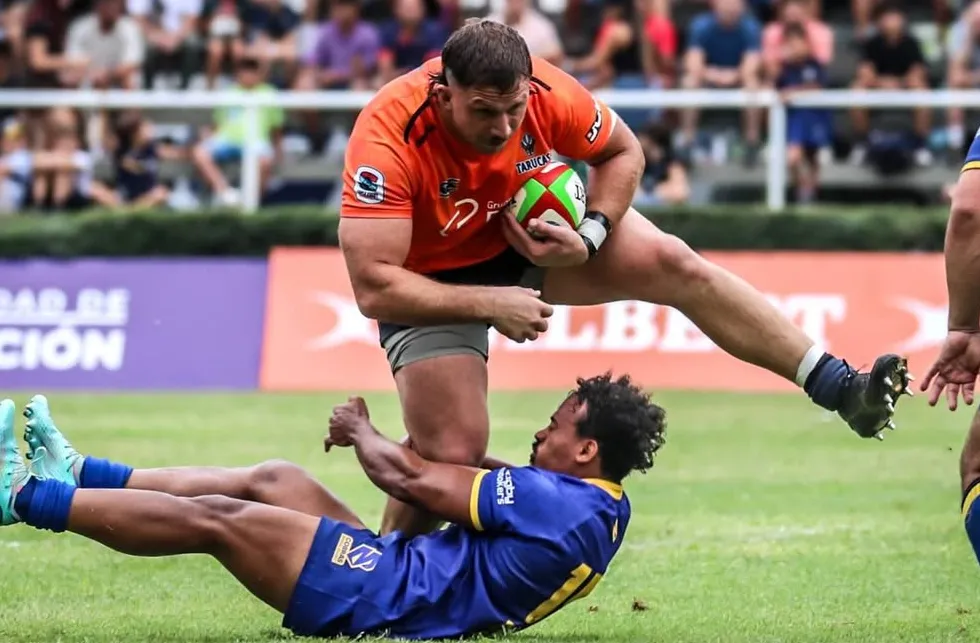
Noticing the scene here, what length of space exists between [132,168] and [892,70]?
7.80 m

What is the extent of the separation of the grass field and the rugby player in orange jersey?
32.1 inches

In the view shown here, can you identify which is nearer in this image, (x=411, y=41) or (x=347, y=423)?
(x=347, y=423)

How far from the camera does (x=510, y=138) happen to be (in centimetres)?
696

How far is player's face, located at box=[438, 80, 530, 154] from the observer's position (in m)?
6.58

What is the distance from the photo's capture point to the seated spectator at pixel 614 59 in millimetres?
17891

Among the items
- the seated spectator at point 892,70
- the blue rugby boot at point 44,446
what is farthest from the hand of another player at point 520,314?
the seated spectator at point 892,70

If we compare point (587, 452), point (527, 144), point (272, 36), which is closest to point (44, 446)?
point (587, 452)

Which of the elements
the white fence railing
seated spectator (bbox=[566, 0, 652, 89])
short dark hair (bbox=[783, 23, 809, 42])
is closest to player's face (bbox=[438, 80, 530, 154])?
the white fence railing

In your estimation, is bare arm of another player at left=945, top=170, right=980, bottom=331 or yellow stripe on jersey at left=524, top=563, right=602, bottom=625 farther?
yellow stripe on jersey at left=524, top=563, right=602, bottom=625

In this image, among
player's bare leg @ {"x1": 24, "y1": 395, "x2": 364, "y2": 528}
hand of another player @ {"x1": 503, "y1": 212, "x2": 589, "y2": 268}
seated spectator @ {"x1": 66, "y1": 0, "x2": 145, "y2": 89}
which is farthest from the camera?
seated spectator @ {"x1": 66, "y1": 0, "x2": 145, "y2": 89}

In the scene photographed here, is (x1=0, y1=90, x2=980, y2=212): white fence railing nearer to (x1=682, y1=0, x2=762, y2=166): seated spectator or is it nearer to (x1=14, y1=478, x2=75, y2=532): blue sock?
(x1=682, y1=0, x2=762, y2=166): seated spectator

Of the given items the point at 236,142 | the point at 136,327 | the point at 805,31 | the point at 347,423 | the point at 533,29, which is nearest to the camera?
the point at 347,423

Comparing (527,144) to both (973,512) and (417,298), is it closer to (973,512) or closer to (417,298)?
(417,298)

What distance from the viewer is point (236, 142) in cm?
1808
